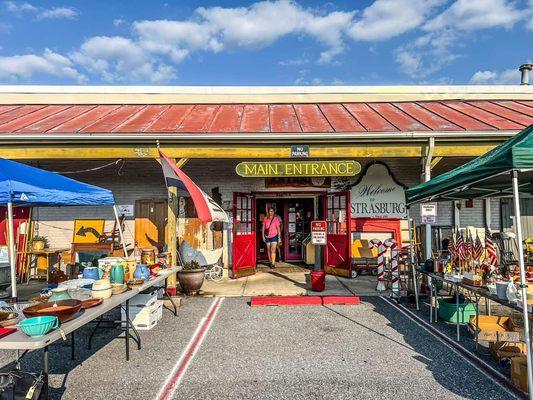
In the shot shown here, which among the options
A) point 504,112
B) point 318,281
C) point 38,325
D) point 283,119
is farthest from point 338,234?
point 38,325

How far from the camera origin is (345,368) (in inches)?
161

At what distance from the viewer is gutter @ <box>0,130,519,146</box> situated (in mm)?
7469

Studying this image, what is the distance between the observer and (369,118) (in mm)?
8922

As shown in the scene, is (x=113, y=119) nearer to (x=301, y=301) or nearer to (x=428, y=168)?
(x=301, y=301)

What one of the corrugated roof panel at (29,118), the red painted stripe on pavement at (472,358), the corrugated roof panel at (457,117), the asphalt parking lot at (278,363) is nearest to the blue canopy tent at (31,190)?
the asphalt parking lot at (278,363)

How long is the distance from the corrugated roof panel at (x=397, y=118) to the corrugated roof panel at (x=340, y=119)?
2.81ft

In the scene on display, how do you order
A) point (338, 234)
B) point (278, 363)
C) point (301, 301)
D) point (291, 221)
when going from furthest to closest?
1. point (291, 221)
2. point (338, 234)
3. point (301, 301)
4. point (278, 363)

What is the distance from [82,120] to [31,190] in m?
5.05

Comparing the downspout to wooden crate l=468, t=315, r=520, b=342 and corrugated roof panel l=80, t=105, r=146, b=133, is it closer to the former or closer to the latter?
wooden crate l=468, t=315, r=520, b=342

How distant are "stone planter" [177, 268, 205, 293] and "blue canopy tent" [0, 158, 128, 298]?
8.38ft

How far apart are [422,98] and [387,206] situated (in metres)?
3.71

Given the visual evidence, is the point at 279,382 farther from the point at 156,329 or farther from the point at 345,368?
the point at 156,329

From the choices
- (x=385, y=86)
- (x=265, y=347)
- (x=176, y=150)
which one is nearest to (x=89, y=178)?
(x=176, y=150)

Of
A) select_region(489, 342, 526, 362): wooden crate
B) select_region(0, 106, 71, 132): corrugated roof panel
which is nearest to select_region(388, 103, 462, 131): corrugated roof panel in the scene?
select_region(489, 342, 526, 362): wooden crate
